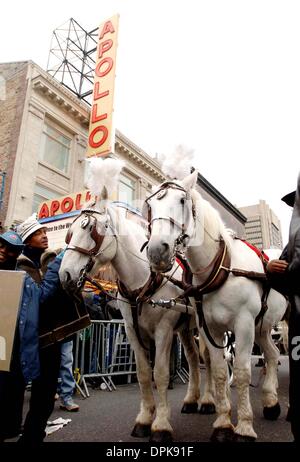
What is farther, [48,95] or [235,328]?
[48,95]

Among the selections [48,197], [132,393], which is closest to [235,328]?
[132,393]

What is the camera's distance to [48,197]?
53.6 ft

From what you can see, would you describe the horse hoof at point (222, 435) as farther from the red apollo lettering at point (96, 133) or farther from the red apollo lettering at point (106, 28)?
the red apollo lettering at point (106, 28)

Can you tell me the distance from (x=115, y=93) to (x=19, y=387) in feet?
50.8

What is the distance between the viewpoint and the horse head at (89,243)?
118 inches

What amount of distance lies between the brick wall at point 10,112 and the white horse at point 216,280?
12.8m

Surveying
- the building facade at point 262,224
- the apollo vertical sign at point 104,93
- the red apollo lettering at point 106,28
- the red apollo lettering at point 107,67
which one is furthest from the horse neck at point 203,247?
the building facade at point 262,224

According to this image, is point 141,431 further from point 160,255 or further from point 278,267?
point 278,267

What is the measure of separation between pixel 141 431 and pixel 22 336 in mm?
1798

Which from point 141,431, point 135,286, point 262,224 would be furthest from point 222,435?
point 262,224

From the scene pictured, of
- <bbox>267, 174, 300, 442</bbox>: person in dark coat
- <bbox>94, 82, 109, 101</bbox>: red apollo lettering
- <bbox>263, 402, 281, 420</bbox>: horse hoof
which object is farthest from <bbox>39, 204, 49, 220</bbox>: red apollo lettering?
<bbox>267, 174, 300, 442</bbox>: person in dark coat

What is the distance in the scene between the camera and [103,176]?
3.71 metres

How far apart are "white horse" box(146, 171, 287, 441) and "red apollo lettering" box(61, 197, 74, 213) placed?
1016 centimetres
